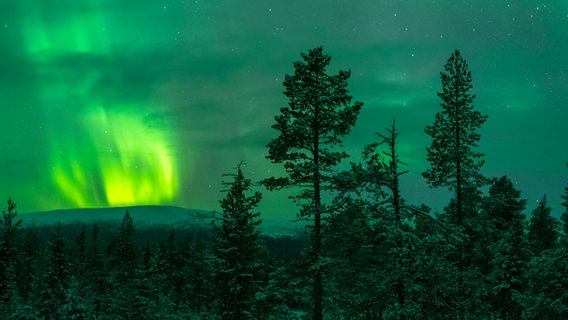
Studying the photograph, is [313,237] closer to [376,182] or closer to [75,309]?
[376,182]

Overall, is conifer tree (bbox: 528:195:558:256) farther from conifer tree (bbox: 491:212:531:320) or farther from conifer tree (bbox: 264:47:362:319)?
conifer tree (bbox: 264:47:362:319)

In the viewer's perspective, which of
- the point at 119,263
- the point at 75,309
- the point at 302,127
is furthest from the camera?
the point at 119,263

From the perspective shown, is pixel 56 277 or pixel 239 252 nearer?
pixel 239 252

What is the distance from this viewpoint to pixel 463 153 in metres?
26.9

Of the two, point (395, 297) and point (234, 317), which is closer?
point (395, 297)

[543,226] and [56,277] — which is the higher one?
[543,226]

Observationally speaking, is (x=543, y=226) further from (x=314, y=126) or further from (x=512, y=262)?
(x=314, y=126)

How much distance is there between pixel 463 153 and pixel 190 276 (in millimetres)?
53799

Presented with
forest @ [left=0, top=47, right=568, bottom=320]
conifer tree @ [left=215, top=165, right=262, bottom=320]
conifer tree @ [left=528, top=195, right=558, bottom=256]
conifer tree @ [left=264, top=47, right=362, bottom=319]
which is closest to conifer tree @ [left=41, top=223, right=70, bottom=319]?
forest @ [left=0, top=47, right=568, bottom=320]

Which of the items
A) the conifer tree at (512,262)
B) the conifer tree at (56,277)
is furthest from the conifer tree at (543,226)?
the conifer tree at (56,277)

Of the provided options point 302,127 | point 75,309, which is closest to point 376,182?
point 302,127

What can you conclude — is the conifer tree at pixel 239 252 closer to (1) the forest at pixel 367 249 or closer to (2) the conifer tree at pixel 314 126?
(1) the forest at pixel 367 249

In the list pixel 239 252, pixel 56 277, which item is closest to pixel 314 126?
pixel 239 252

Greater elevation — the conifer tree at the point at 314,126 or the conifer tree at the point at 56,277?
the conifer tree at the point at 314,126
